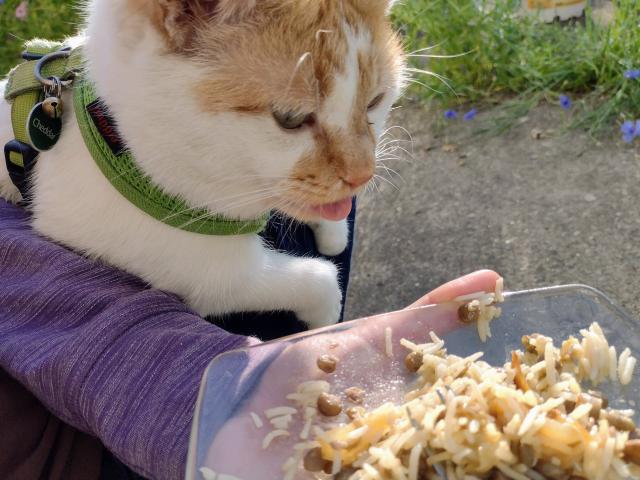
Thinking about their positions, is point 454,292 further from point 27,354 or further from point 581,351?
point 27,354

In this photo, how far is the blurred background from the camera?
1.93 m

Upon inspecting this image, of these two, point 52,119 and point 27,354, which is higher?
point 52,119

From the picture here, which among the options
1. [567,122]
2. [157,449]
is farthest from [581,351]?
[567,122]

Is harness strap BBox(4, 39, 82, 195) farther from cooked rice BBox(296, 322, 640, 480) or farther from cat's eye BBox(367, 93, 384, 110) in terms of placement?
cooked rice BBox(296, 322, 640, 480)

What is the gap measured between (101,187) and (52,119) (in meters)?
0.13

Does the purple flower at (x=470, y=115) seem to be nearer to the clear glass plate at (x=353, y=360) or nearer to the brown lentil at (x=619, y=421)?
the clear glass plate at (x=353, y=360)

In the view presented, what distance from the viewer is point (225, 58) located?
1.00 metres

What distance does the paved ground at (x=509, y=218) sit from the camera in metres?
1.87

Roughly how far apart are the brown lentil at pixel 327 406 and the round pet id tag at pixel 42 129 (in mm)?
611

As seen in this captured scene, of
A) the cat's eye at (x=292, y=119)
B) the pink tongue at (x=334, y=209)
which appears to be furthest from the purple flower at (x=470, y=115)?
the cat's eye at (x=292, y=119)

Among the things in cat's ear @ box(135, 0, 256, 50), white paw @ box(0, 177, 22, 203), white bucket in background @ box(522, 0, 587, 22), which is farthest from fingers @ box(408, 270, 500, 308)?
white bucket in background @ box(522, 0, 587, 22)

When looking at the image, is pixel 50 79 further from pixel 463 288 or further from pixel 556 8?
pixel 556 8

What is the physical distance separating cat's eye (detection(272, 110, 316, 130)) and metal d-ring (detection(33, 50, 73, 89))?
372 millimetres

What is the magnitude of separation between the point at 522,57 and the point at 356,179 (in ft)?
5.15
